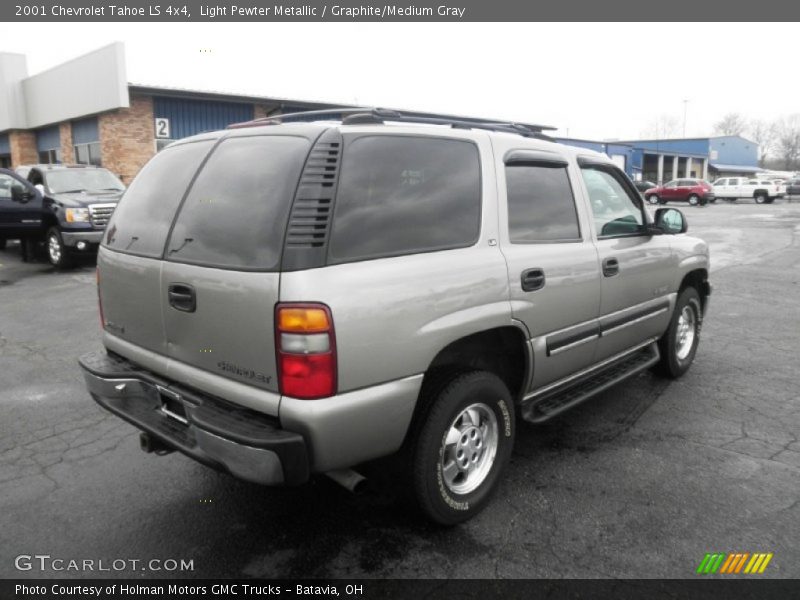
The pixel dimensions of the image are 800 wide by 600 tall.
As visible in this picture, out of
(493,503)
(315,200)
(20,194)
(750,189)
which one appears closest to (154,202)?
(315,200)

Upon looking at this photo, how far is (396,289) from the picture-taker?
8.41 ft

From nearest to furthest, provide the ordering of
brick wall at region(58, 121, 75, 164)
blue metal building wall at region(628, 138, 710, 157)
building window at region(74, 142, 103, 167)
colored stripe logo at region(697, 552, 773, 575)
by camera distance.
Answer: colored stripe logo at region(697, 552, 773, 575), building window at region(74, 142, 103, 167), brick wall at region(58, 121, 75, 164), blue metal building wall at region(628, 138, 710, 157)

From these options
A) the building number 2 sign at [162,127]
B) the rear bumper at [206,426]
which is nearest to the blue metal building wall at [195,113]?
the building number 2 sign at [162,127]

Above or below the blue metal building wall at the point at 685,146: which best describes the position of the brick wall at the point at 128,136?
below

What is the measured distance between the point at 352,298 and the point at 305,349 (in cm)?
27

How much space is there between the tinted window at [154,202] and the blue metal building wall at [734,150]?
72871 mm

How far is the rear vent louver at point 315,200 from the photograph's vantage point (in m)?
2.42

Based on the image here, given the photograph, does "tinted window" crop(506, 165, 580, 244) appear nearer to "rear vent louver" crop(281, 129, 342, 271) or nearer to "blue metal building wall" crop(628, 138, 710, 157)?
"rear vent louver" crop(281, 129, 342, 271)

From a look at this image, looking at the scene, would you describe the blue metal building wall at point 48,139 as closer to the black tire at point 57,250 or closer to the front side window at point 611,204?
the black tire at point 57,250

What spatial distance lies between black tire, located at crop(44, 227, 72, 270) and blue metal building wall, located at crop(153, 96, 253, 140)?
10247 millimetres

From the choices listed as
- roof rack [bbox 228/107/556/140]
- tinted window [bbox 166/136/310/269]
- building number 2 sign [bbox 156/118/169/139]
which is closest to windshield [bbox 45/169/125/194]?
building number 2 sign [bbox 156/118/169/139]

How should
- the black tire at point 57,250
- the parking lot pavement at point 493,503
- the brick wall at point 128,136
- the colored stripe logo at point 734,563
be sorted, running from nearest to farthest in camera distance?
1. the colored stripe logo at point 734,563
2. the parking lot pavement at point 493,503
3. the black tire at point 57,250
4. the brick wall at point 128,136

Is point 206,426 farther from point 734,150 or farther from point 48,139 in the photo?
point 734,150

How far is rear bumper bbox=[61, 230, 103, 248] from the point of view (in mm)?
10914
